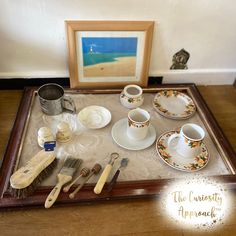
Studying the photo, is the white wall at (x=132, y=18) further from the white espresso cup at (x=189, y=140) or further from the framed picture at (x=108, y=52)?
the white espresso cup at (x=189, y=140)

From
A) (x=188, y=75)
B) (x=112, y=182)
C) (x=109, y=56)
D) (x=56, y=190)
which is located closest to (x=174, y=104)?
(x=188, y=75)

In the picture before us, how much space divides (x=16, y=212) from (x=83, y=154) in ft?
0.69

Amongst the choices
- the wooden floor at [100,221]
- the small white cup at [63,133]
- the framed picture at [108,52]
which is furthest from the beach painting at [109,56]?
the wooden floor at [100,221]

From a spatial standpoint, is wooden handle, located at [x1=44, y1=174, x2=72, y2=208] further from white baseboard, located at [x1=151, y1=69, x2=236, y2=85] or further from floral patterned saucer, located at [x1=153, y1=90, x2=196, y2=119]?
white baseboard, located at [x1=151, y1=69, x2=236, y2=85]

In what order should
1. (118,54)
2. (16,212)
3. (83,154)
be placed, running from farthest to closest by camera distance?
(118,54)
(83,154)
(16,212)

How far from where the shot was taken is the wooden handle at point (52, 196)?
58cm

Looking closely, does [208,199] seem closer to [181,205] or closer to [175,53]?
[181,205]

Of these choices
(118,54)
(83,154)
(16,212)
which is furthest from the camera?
(118,54)

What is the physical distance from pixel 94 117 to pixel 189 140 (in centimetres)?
29

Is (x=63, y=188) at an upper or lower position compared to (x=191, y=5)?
lower

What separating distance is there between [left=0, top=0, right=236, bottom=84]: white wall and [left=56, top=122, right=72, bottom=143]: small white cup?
24 centimetres

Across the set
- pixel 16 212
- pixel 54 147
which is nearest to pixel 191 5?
pixel 54 147

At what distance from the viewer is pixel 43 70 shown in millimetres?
890

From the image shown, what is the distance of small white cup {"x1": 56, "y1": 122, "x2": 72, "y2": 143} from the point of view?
28.3 inches
